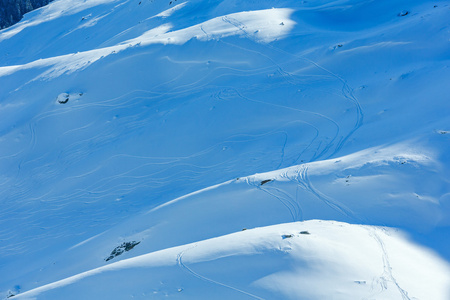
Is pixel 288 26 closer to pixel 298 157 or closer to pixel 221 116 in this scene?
pixel 221 116

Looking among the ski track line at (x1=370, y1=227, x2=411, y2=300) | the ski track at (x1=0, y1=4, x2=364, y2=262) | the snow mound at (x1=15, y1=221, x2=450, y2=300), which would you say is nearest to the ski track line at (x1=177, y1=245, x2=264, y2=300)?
the snow mound at (x1=15, y1=221, x2=450, y2=300)

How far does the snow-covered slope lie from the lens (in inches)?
313

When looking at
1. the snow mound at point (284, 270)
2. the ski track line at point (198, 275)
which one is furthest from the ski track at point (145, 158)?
the ski track line at point (198, 275)

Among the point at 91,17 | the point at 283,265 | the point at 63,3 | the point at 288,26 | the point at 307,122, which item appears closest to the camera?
the point at 283,265

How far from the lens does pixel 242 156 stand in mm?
14266

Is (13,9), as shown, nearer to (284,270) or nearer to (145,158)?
(145,158)

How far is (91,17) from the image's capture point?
2998 cm

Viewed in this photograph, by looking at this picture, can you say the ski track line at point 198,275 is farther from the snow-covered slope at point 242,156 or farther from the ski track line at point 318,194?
the ski track line at point 318,194

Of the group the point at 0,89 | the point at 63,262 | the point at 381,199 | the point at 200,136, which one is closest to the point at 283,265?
the point at 381,199

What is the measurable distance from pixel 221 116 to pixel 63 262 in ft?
26.0

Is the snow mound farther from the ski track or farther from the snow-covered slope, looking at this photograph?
the ski track

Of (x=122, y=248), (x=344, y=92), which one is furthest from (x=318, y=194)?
(x=344, y=92)

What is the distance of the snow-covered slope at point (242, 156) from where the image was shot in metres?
7.94

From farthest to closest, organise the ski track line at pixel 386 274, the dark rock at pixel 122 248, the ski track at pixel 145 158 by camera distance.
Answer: the ski track at pixel 145 158 < the dark rock at pixel 122 248 < the ski track line at pixel 386 274
